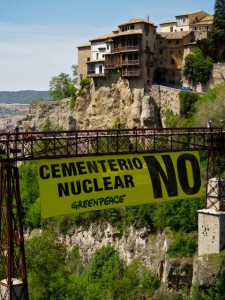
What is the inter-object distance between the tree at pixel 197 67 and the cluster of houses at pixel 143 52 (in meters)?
2.42

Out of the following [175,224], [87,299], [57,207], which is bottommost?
[87,299]

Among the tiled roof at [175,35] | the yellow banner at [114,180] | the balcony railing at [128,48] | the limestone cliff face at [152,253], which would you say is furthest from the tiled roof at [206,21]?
the yellow banner at [114,180]

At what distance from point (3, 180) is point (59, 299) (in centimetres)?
1518

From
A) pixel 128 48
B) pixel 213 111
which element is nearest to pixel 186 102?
pixel 213 111

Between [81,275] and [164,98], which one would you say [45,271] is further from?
[164,98]

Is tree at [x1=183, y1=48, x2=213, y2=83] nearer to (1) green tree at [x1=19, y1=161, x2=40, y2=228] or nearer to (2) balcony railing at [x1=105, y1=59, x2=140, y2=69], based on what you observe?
(2) balcony railing at [x1=105, y1=59, x2=140, y2=69]

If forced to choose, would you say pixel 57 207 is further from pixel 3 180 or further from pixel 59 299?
pixel 59 299

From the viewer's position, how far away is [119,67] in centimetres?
6806

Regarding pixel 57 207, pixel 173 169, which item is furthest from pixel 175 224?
pixel 57 207

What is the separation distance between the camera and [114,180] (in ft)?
102

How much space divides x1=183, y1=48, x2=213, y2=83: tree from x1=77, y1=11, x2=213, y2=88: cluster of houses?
7.93ft

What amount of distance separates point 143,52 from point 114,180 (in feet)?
124

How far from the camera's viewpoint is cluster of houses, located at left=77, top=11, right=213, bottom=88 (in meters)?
66.6

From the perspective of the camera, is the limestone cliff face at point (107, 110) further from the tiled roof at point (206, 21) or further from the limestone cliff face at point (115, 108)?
the tiled roof at point (206, 21)
